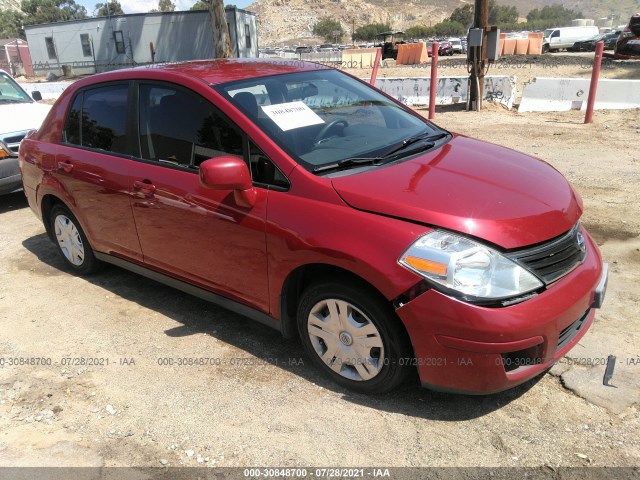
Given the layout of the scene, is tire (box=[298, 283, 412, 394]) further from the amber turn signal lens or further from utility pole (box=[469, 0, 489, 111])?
utility pole (box=[469, 0, 489, 111])

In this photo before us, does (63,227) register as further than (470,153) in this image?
Yes

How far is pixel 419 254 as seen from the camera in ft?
7.91

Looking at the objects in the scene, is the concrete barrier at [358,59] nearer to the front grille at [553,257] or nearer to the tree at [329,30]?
the front grille at [553,257]

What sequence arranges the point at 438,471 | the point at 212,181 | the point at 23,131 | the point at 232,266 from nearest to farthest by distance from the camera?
the point at 438,471
the point at 212,181
the point at 232,266
the point at 23,131

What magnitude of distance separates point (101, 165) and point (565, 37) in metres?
41.0

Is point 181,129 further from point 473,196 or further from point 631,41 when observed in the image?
point 631,41

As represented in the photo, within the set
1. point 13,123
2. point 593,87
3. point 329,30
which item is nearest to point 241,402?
point 13,123

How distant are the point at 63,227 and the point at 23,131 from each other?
2.80 meters

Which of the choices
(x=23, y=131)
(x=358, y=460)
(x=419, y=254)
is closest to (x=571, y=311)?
(x=419, y=254)

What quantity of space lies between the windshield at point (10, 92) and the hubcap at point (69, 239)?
3.90m

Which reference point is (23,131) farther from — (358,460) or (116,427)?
(358,460)

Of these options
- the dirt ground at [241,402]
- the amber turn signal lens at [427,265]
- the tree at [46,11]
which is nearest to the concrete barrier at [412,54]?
the dirt ground at [241,402]

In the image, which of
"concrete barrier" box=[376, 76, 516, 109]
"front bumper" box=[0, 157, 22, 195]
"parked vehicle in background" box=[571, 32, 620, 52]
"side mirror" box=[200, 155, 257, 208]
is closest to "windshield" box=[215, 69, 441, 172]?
"side mirror" box=[200, 155, 257, 208]

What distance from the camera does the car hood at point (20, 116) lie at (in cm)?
664
